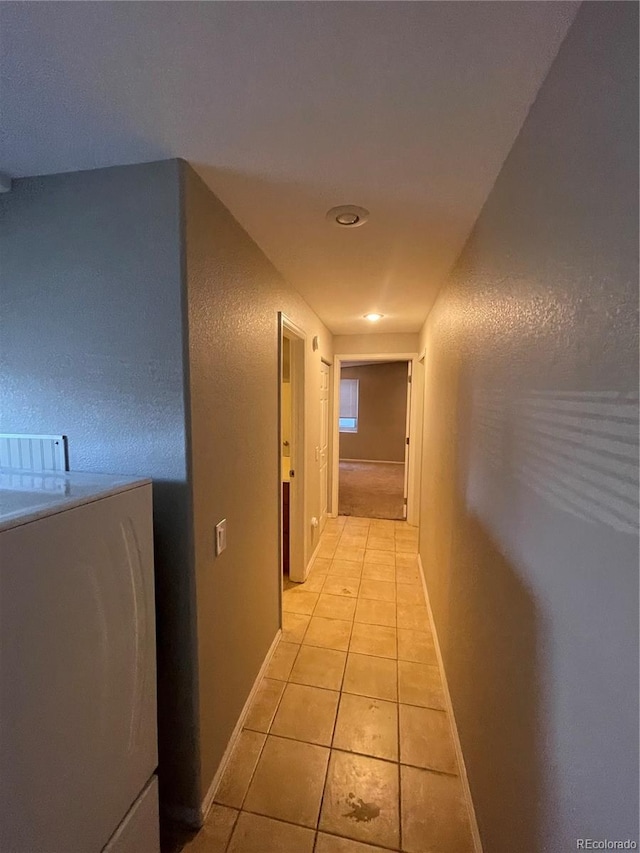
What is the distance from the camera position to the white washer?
68 cm

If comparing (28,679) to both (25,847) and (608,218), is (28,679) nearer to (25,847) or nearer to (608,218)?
(25,847)

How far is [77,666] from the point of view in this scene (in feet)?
2.68

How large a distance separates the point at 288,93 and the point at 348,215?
0.61 metres

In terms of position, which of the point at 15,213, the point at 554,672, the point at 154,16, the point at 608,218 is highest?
the point at 154,16

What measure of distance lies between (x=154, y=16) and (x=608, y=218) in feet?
3.15

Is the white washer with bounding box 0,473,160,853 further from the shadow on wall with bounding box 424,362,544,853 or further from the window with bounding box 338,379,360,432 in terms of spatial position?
the window with bounding box 338,379,360,432

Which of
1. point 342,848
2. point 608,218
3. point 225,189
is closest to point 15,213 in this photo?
point 225,189

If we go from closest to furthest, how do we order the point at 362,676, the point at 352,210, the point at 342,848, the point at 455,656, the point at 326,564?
1. the point at 342,848
2. the point at 352,210
3. the point at 455,656
4. the point at 362,676
5. the point at 326,564

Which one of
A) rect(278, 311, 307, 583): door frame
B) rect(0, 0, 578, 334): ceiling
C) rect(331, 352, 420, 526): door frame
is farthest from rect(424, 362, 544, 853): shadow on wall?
rect(331, 352, 420, 526): door frame

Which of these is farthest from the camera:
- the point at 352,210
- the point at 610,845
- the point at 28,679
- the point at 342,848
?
the point at 352,210

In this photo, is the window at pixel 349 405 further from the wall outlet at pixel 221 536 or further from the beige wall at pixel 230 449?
the wall outlet at pixel 221 536

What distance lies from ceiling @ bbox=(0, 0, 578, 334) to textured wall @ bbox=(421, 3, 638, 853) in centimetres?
13

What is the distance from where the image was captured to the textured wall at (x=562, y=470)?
55 cm

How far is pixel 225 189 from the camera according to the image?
1.29m
